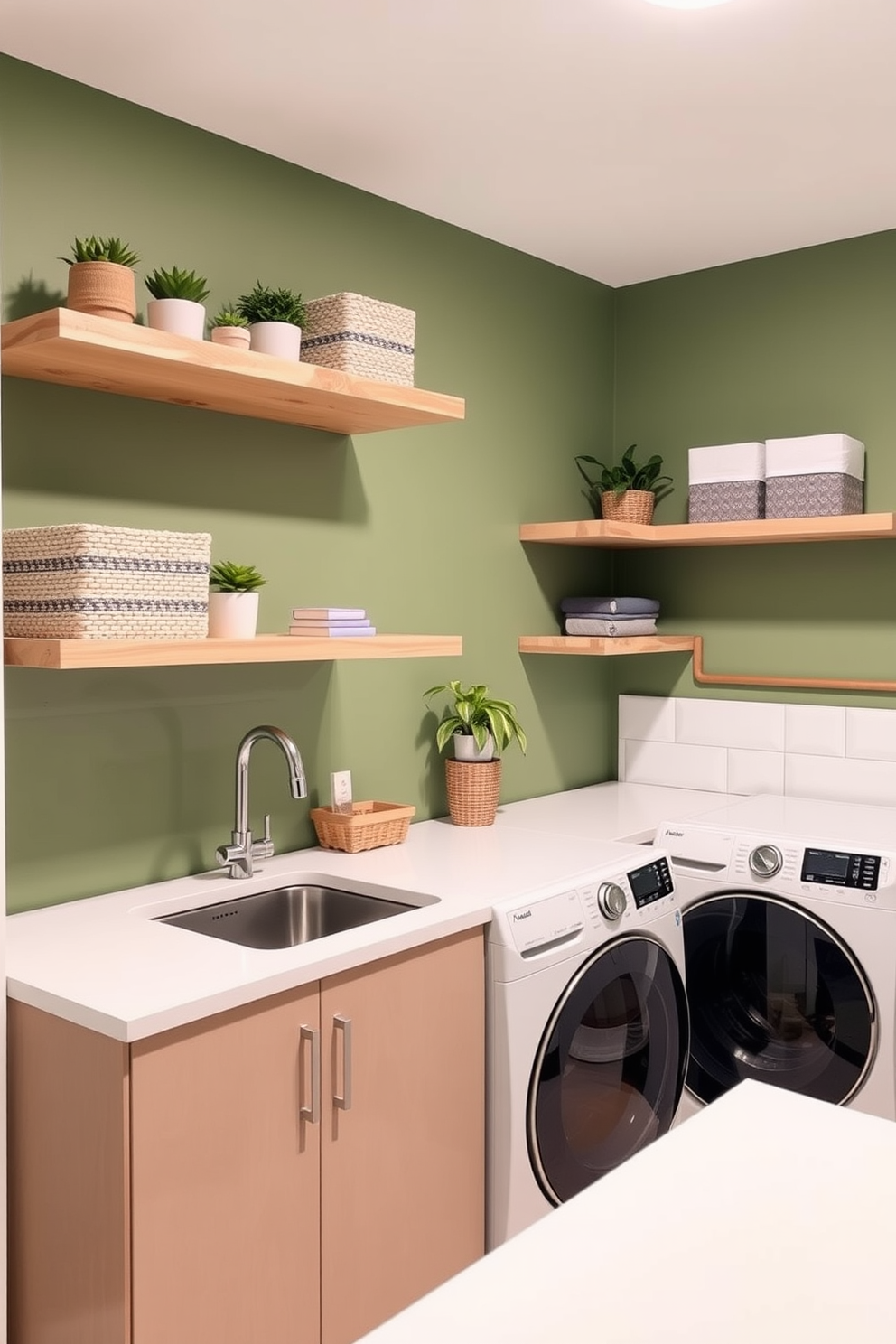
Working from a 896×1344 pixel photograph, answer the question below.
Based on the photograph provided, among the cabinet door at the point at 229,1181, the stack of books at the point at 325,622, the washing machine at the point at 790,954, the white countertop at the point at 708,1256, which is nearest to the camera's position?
the white countertop at the point at 708,1256

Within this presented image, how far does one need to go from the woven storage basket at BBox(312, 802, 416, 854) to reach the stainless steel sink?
19 cm

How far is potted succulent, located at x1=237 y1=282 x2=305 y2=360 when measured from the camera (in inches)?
90.0

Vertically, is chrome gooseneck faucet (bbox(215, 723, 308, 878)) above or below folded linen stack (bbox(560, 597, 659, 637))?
below

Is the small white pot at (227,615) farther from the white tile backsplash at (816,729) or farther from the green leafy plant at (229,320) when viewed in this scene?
the white tile backsplash at (816,729)

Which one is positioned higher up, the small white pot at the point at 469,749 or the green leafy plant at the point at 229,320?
the green leafy plant at the point at 229,320

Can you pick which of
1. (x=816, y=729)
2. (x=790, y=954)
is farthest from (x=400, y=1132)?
(x=816, y=729)

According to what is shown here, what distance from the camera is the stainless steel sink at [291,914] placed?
2324 millimetres

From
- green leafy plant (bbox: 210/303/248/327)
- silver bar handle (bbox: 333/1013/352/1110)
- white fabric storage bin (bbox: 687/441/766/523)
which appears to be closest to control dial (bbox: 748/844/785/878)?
white fabric storage bin (bbox: 687/441/766/523)

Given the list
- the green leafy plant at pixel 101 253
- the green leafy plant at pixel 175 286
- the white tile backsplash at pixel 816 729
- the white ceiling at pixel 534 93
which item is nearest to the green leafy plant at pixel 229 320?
the green leafy plant at pixel 175 286

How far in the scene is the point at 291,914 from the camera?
2443 millimetres

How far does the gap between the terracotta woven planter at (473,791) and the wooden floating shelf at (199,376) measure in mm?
866

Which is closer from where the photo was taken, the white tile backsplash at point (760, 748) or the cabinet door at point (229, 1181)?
the cabinet door at point (229, 1181)

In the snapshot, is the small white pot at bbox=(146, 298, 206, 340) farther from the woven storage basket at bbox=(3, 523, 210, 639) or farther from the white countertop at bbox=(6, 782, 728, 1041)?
the white countertop at bbox=(6, 782, 728, 1041)

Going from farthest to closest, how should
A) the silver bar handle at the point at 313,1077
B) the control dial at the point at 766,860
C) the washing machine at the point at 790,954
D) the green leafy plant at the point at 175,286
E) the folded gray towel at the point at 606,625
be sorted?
the folded gray towel at the point at 606,625 → the control dial at the point at 766,860 → the washing machine at the point at 790,954 → the green leafy plant at the point at 175,286 → the silver bar handle at the point at 313,1077
